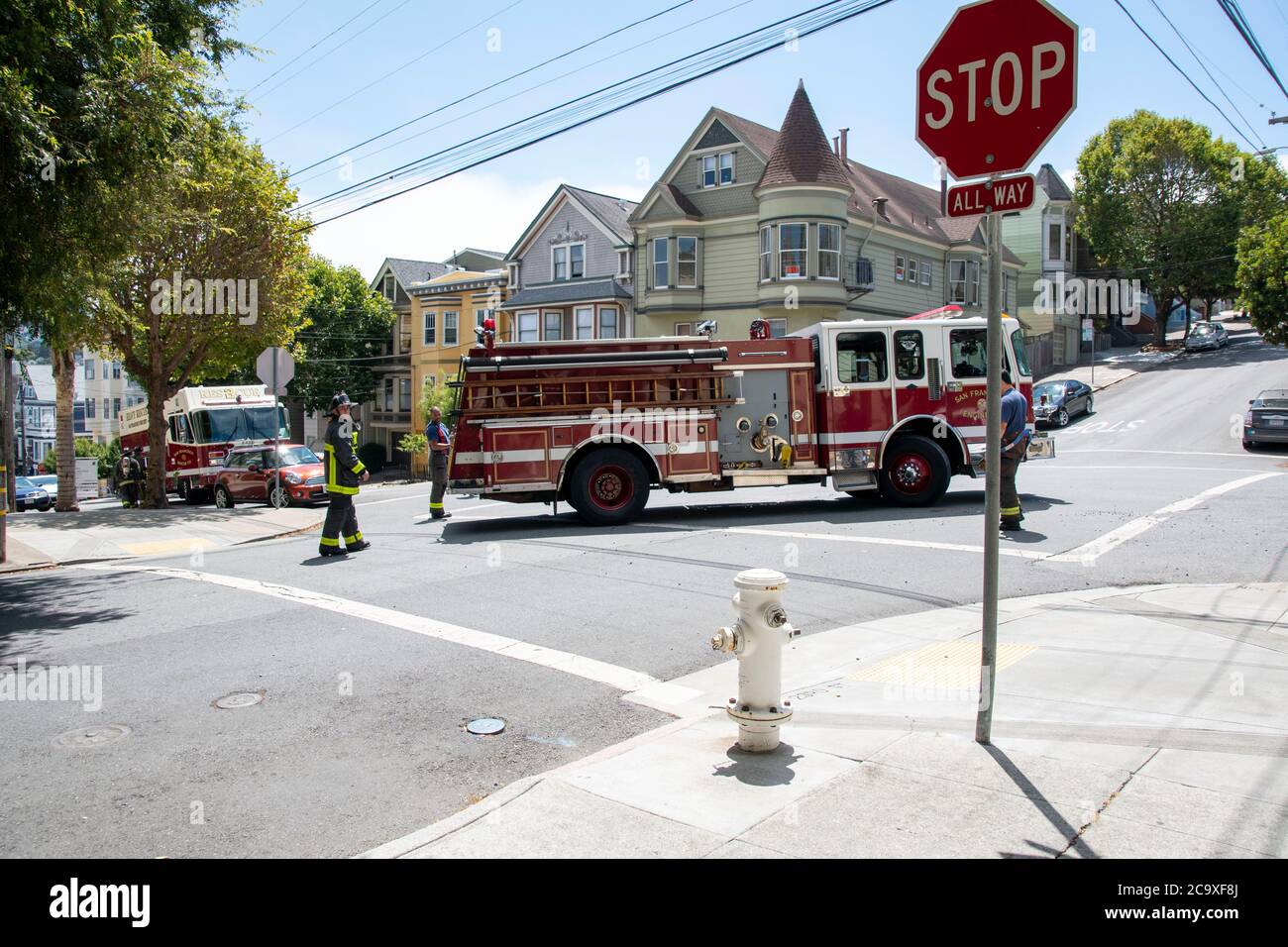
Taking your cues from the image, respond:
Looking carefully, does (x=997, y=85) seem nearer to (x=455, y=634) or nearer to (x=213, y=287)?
(x=455, y=634)

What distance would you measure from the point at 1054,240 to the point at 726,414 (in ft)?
154

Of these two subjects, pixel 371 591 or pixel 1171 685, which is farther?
pixel 371 591

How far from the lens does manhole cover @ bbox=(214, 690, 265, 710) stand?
228 inches

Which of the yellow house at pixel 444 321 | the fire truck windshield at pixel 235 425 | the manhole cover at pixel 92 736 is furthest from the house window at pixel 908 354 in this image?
the yellow house at pixel 444 321

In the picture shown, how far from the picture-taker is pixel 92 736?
529 cm

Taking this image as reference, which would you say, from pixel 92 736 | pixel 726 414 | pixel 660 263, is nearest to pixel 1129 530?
pixel 726 414

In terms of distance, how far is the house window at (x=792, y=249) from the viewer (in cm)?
3194

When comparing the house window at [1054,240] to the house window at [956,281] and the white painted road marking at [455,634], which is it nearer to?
the house window at [956,281]

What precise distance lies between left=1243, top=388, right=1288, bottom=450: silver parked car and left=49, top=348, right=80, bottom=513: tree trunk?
96.2 ft

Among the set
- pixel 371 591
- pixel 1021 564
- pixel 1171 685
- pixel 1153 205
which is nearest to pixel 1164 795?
pixel 1171 685

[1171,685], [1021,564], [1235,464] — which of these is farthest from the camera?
[1235,464]

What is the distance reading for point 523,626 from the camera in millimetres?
7645

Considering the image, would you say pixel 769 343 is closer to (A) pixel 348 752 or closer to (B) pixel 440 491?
(B) pixel 440 491

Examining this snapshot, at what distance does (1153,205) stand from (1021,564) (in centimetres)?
5013
